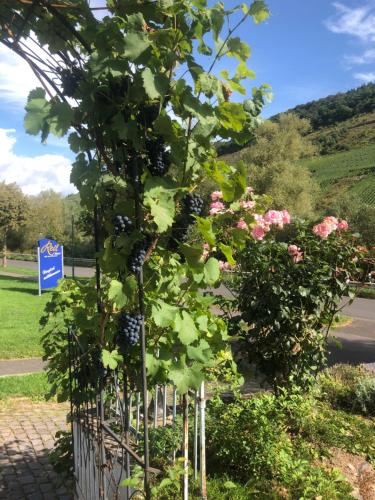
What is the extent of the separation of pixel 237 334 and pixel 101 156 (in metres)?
3.77

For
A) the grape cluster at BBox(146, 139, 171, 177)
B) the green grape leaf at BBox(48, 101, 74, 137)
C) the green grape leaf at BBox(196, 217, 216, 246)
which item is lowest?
the green grape leaf at BBox(196, 217, 216, 246)

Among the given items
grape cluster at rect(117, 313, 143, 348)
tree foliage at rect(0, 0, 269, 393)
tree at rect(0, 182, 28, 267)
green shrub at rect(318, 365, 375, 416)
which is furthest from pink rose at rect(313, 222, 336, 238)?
tree at rect(0, 182, 28, 267)

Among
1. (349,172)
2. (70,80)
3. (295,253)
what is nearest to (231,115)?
(70,80)

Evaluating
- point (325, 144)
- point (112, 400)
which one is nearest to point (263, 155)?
point (112, 400)

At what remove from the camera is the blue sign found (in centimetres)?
1586

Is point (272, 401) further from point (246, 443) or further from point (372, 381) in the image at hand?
point (372, 381)

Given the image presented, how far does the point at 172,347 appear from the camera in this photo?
2.05 m

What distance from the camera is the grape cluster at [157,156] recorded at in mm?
1728

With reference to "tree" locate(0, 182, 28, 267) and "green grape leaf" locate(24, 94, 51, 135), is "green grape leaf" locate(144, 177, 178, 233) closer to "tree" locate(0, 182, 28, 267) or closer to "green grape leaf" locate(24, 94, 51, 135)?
"green grape leaf" locate(24, 94, 51, 135)

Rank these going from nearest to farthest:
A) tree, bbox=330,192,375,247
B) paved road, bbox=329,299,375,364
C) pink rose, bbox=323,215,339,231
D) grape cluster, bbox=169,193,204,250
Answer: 1. grape cluster, bbox=169,193,204,250
2. pink rose, bbox=323,215,339,231
3. paved road, bbox=329,299,375,364
4. tree, bbox=330,192,375,247

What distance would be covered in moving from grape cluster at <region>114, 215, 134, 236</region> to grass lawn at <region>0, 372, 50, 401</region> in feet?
16.6

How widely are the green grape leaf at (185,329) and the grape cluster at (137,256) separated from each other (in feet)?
1.00

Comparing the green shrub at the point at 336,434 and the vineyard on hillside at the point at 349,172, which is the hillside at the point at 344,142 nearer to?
the vineyard on hillside at the point at 349,172

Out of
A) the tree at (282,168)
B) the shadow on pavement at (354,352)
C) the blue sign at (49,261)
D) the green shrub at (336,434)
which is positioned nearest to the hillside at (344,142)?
the tree at (282,168)
